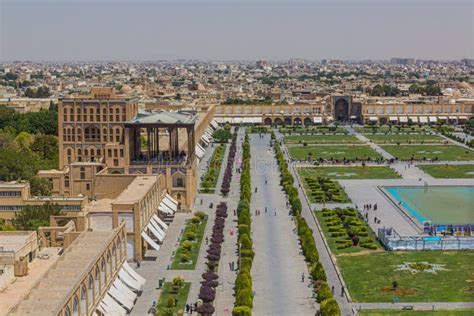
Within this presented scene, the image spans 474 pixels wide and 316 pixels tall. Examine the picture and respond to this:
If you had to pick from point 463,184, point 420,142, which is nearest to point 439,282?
point 463,184

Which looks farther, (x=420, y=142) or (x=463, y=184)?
(x=420, y=142)

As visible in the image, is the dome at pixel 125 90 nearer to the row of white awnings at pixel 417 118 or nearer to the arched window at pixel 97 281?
the row of white awnings at pixel 417 118

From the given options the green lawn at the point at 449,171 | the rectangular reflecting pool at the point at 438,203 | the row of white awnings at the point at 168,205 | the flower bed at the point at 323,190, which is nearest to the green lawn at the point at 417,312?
the rectangular reflecting pool at the point at 438,203

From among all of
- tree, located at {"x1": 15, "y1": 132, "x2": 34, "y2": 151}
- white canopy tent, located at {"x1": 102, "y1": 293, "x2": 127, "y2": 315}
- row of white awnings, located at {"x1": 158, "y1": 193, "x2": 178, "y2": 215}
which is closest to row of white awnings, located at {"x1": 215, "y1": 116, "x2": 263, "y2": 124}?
tree, located at {"x1": 15, "y1": 132, "x2": 34, "y2": 151}

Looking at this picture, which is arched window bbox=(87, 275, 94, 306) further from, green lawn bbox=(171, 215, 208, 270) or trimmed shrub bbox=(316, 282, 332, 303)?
green lawn bbox=(171, 215, 208, 270)

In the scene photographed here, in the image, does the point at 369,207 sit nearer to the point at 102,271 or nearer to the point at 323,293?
the point at 323,293

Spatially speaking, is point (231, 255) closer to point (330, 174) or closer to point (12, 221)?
point (12, 221)
